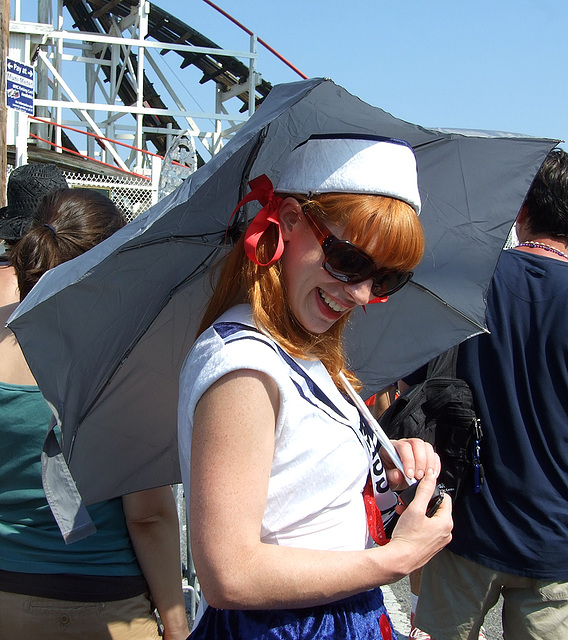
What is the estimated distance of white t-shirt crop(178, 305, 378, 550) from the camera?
133cm

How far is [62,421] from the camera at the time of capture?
1.57 metres

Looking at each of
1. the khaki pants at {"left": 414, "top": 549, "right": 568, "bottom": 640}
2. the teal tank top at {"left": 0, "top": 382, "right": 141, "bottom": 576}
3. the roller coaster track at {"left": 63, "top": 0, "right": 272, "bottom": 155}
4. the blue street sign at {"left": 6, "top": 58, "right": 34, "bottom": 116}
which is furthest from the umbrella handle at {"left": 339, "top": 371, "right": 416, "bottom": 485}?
the roller coaster track at {"left": 63, "top": 0, "right": 272, "bottom": 155}

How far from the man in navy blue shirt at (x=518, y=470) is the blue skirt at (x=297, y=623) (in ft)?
3.75

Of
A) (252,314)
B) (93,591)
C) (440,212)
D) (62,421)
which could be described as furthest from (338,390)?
(93,591)

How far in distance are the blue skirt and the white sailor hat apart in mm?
876

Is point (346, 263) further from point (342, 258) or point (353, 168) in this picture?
point (353, 168)

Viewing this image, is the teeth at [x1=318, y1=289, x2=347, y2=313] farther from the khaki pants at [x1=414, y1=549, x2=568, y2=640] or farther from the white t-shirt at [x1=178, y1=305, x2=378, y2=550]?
the khaki pants at [x1=414, y1=549, x2=568, y2=640]

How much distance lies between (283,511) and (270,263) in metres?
0.52

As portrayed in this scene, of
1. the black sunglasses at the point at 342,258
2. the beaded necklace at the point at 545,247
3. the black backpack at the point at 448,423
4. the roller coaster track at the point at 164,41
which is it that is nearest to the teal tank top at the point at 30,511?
the black sunglasses at the point at 342,258

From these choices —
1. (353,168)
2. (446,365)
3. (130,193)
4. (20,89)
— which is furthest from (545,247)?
(130,193)

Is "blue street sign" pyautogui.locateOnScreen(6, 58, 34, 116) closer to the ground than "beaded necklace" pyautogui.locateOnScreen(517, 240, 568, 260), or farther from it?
closer to the ground

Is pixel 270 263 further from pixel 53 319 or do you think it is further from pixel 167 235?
pixel 53 319

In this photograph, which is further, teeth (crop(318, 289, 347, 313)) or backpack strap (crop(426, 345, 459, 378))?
backpack strap (crop(426, 345, 459, 378))

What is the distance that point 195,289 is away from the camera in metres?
1.83
